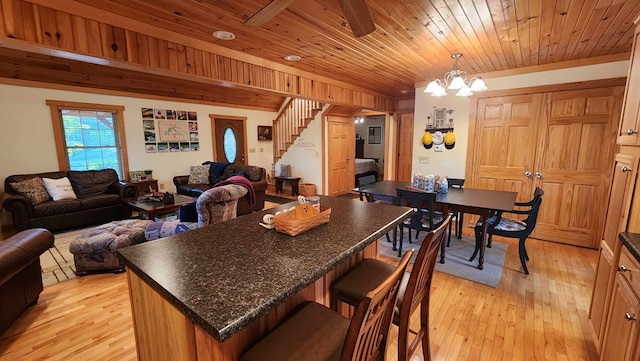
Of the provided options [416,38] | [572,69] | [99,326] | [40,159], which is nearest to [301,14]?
[416,38]

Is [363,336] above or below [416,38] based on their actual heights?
below

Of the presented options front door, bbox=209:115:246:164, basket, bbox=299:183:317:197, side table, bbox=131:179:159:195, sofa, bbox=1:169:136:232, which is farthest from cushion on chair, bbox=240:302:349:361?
front door, bbox=209:115:246:164

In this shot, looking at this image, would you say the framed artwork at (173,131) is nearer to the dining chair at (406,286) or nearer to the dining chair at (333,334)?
the dining chair at (406,286)

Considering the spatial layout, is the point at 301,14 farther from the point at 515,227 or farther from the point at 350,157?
the point at 350,157

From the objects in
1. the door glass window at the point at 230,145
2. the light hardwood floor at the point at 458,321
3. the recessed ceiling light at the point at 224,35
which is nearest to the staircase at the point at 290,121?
the door glass window at the point at 230,145

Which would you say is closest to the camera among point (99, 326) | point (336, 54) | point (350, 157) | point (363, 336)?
point (363, 336)

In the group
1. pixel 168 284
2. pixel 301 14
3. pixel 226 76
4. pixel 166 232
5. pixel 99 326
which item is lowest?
pixel 99 326

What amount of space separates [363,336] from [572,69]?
4.49 metres

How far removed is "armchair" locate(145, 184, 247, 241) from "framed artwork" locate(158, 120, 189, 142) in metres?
3.58

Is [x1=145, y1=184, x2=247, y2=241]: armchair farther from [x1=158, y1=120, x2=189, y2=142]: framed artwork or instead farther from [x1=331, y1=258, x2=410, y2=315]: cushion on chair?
[x1=158, y1=120, x2=189, y2=142]: framed artwork

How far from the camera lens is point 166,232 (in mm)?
2953

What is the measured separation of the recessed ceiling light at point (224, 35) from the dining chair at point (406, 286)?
232 cm

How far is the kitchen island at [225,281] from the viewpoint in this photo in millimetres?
845

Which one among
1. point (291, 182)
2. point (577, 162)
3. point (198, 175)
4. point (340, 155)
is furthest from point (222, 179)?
point (577, 162)
